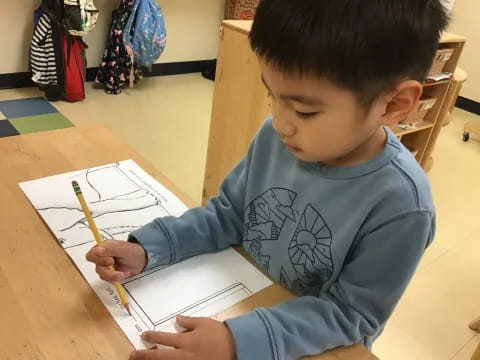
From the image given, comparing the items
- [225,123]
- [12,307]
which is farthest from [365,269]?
[225,123]

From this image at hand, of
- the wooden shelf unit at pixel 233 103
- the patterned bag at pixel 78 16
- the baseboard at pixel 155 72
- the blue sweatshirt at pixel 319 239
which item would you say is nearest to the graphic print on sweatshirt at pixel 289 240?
the blue sweatshirt at pixel 319 239

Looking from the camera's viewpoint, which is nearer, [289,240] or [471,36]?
[289,240]

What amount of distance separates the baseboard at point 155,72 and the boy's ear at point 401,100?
9.41 ft

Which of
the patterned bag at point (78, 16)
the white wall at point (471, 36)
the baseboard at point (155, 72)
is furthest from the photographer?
the white wall at point (471, 36)

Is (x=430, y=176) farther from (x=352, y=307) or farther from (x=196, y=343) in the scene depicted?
(x=196, y=343)

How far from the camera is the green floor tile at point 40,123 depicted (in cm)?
242

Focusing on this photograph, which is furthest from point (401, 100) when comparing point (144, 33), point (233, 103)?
point (144, 33)

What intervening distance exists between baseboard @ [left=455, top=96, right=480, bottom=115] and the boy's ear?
373 centimetres

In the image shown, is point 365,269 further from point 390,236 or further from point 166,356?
point 166,356

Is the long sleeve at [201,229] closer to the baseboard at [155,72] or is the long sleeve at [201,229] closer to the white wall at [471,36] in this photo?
the baseboard at [155,72]

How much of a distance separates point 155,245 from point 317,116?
295mm

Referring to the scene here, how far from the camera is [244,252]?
72cm

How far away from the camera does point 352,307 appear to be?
56 centimetres

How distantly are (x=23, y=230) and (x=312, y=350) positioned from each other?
450mm
